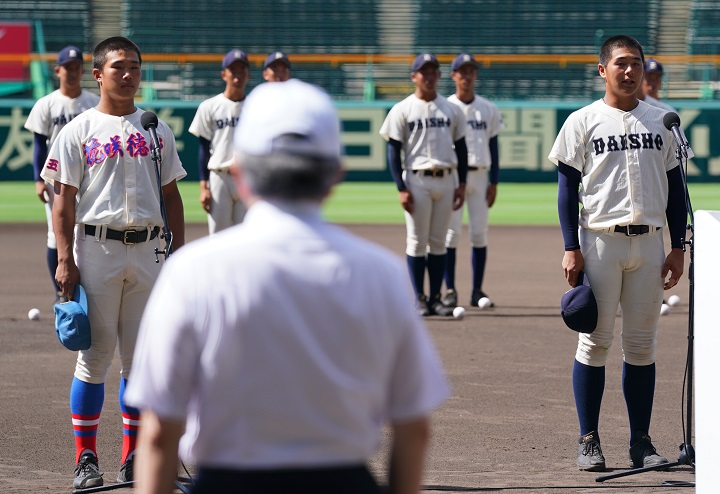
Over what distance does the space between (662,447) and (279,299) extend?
4547 mm

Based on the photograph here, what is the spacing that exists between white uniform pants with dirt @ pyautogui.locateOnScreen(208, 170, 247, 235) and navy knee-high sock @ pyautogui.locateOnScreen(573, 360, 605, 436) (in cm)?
540

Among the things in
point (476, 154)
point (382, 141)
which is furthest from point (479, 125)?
point (382, 141)

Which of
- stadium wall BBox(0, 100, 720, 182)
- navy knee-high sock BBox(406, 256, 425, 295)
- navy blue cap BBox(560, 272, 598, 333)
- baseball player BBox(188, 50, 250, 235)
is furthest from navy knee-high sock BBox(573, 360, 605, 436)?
stadium wall BBox(0, 100, 720, 182)

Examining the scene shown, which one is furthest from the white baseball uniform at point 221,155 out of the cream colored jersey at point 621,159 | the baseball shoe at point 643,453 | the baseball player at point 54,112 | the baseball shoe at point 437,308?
the baseball shoe at point 643,453

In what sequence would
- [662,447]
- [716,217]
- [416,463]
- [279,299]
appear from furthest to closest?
[662,447], [716,217], [416,463], [279,299]

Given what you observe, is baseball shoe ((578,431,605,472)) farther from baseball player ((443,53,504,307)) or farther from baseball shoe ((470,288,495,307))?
baseball player ((443,53,504,307))

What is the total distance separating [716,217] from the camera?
4887mm

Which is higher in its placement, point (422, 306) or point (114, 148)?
point (114, 148)

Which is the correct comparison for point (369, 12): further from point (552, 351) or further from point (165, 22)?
point (552, 351)

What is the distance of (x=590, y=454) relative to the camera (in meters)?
5.87

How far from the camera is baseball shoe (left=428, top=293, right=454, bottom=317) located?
10.9m

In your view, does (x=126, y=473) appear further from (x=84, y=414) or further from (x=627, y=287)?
(x=627, y=287)

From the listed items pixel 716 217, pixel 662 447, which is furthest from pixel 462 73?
pixel 716 217

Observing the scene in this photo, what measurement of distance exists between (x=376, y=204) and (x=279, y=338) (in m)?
17.4
